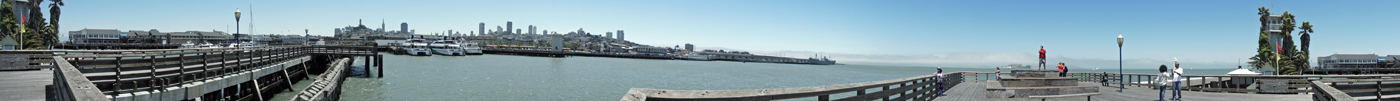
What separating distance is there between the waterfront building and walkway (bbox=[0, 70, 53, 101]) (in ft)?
361

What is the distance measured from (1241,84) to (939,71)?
8.10 m

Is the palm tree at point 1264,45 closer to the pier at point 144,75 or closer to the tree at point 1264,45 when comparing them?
the tree at point 1264,45

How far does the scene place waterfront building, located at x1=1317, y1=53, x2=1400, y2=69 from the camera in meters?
83.1

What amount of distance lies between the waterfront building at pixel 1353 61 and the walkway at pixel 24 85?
110 metres

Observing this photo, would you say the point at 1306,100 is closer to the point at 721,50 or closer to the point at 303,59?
the point at 303,59

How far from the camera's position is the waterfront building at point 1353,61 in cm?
8306

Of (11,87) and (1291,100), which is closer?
(11,87)

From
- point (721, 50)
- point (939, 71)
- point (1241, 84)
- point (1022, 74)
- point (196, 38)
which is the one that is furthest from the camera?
point (721, 50)

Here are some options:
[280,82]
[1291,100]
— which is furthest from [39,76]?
[1291,100]

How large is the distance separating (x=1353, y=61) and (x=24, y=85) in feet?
407

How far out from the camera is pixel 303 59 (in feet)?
80.1

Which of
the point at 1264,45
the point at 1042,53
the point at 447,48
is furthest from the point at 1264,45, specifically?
the point at 447,48

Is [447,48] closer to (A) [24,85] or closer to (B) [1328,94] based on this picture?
(A) [24,85]

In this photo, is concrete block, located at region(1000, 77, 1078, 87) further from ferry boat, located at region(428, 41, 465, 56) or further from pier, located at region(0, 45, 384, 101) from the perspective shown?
ferry boat, located at region(428, 41, 465, 56)
